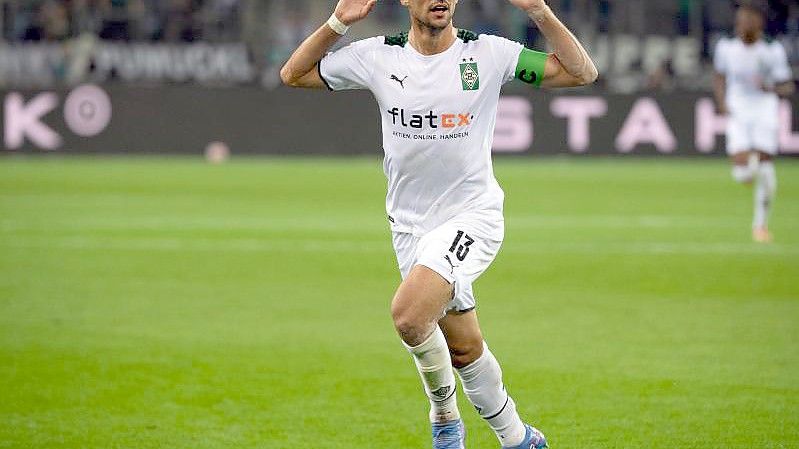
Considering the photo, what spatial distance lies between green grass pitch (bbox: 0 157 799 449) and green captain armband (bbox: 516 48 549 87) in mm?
1895

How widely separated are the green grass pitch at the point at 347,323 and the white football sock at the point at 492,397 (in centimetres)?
54

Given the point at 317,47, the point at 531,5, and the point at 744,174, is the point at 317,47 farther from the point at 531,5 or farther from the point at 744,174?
the point at 744,174

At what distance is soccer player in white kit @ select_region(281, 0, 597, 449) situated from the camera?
6.63 meters

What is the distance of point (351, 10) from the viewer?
262 inches

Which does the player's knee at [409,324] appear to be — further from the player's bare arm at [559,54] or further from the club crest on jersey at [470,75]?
the player's bare arm at [559,54]

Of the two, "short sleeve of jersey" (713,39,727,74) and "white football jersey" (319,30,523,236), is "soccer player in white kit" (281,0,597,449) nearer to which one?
"white football jersey" (319,30,523,236)

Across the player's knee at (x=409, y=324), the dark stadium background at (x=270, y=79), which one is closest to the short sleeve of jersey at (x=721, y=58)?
the dark stadium background at (x=270, y=79)

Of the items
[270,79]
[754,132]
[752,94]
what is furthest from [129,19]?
[754,132]

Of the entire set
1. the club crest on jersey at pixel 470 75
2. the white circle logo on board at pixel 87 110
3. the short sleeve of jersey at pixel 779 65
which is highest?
the club crest on jersey at pixel 470 75

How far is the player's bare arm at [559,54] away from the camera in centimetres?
644

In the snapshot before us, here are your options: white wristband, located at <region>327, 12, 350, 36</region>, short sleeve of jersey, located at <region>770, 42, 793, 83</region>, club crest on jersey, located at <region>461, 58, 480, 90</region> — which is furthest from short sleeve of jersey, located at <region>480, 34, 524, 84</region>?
short sleeve of jersey, located at <region>770, 42, 793, 83</region>

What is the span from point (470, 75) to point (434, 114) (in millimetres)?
255

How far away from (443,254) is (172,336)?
183 inches

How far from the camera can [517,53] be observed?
678 centimetres
